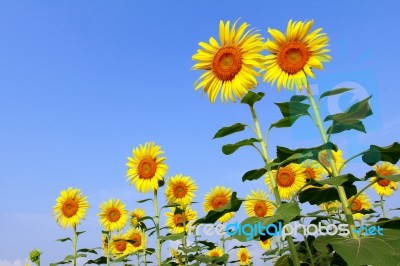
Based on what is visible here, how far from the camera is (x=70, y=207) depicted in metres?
9.14

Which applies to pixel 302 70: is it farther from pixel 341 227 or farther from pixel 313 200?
pixel 341 227

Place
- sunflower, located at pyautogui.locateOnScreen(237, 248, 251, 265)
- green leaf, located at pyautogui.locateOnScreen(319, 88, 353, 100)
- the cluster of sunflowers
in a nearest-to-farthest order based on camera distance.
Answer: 1. the cluster of sunflowers
2. green leaf, located at pyautogui.locateOnScreen(319, 88, 353, 100)
3. sunflower, located at pyautogui.locateOnScreen(237, 248, 251, 265)

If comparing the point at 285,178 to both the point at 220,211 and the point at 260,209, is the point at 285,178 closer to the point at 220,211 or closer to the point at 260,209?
the point at 260,209

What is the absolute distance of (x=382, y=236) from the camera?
122 inches

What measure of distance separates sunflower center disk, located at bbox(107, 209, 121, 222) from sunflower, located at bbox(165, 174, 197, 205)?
4.84 ft

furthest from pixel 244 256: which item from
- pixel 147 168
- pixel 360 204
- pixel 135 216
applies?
pixel 147 168

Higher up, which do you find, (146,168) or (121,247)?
(146,168)

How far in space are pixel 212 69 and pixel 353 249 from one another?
250cm

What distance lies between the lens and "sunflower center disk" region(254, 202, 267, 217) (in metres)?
8.05

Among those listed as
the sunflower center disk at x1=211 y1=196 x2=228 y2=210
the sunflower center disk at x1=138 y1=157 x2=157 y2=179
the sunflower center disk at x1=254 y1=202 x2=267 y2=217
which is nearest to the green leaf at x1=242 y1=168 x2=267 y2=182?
the sunflower center disk at x1=138 y1=157 x2=157 y2=179

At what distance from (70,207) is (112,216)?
0.97 meters

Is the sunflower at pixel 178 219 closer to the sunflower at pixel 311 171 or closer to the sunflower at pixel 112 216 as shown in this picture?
the sunflower at pixel 112 216

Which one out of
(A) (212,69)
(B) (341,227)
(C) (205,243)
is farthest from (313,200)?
(C) (205,243)

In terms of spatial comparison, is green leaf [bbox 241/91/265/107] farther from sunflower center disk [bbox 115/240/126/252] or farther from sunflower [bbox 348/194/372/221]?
sunflower center disk [bbox 115/240/126/252]
